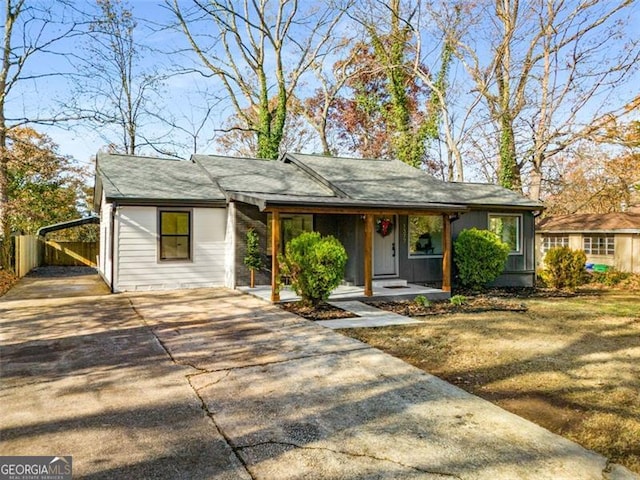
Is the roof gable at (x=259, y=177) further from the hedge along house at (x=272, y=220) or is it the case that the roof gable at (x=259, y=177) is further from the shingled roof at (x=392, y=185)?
the shingled roof at (x=392, y=185)

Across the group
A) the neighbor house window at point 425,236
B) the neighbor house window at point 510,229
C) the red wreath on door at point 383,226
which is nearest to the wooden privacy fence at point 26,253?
the red wreath on door at point 383,226

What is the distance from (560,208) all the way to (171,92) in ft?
85.0

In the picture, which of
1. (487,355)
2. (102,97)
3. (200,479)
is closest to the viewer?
(200,479)

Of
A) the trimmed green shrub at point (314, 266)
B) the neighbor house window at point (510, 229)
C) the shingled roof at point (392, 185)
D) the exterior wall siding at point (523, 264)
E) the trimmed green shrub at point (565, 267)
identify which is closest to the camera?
the trimmed green shrub at point (314, 266)

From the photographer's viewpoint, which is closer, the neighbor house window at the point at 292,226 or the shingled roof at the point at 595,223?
the neighbor house window at the point at 292,226

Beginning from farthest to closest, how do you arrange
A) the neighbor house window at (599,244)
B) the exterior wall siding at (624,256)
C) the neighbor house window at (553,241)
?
the neighbor house window at (553,241), the neighbor house window at (599,244), the exterior wall siding at (624,256)

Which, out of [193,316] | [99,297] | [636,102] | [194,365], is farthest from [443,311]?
[636,102]

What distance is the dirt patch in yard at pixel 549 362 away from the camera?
11.6 feet

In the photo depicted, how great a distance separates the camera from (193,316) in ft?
26.1

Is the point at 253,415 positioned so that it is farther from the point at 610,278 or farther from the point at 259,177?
the point at 610,278

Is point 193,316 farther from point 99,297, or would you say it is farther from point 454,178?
point 454,178

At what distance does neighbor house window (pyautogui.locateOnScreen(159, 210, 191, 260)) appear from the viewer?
37.6 ft

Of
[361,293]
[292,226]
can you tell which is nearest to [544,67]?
[292,226]

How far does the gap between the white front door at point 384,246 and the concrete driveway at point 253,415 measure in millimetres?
5947
